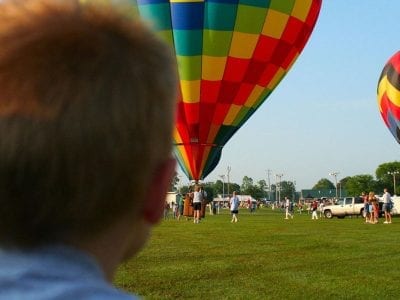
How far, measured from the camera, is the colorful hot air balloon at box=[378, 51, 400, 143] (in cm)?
2395

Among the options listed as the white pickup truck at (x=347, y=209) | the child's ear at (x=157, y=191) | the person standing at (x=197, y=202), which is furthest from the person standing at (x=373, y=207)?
the child's ear at (x=157, y=191)

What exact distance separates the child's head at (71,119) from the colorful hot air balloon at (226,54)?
533 inches

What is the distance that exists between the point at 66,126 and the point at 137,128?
10 centimetres

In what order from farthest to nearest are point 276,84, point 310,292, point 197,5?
point 276,84
point 197,5
point 310,292

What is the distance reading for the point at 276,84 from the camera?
55.9 feet

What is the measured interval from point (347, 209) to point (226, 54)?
2013cm

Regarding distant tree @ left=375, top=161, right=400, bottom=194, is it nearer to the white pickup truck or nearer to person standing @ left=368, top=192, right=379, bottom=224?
the white pickup truck

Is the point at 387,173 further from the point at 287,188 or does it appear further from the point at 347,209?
the point at 347,209

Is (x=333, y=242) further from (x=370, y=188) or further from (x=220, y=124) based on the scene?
(x=370, y=188)

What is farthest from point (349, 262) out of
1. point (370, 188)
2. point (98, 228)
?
point (370, 188)

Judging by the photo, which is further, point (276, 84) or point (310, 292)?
point (276, 84)

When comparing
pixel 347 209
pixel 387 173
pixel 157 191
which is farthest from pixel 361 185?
pixel 157 191

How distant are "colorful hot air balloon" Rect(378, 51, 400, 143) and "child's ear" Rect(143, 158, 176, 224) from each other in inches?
937

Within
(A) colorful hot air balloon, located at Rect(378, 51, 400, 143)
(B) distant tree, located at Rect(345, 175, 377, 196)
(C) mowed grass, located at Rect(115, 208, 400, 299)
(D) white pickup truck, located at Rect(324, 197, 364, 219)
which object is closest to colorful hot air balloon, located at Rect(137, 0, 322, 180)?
(C) mowed grass, located at Rect(115, 208, 400, 299)
